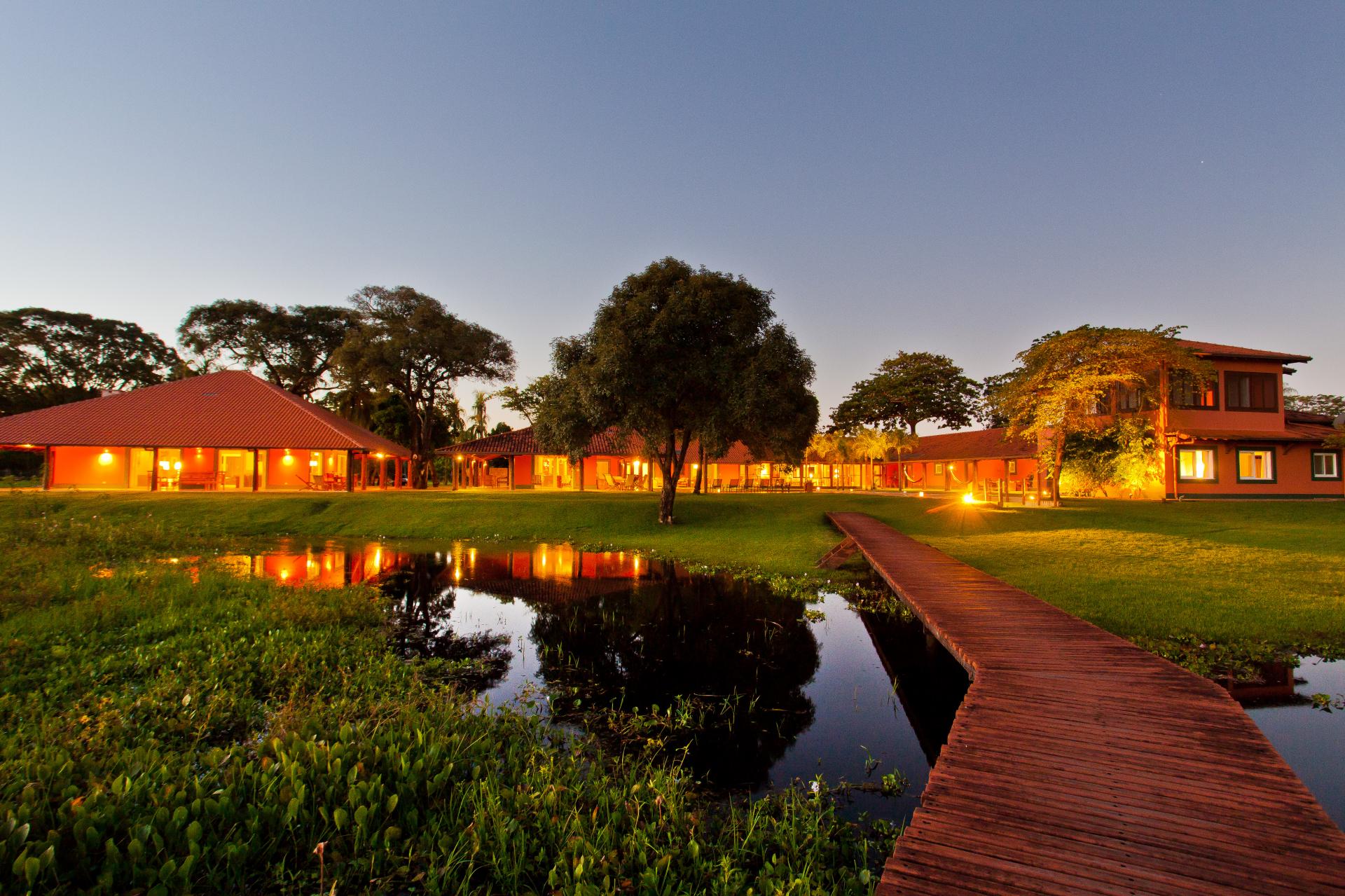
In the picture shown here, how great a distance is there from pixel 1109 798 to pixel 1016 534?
16.7 metres

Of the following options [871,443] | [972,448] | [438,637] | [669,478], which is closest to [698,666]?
[438,637]

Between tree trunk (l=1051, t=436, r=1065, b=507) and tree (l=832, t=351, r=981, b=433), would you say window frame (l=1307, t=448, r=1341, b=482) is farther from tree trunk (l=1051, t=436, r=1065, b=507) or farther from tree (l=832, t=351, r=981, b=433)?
tree (l=832, t=351, r=981, b=433)

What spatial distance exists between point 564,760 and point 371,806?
5.18 feet

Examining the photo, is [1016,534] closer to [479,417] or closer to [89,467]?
[89,467]

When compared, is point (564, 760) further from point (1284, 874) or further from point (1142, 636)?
point (1142, 636)

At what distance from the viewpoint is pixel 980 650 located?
21.4 ft

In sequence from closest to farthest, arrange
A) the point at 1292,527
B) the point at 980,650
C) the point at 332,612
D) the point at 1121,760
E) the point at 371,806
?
the point at 371,806
the point at 1121,760
the point at 980,650
the point at 332,612
the point at 1292,527

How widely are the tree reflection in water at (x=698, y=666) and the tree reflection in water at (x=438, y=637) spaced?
64 cm

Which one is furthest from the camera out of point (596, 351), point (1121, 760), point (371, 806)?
point (596, 351)

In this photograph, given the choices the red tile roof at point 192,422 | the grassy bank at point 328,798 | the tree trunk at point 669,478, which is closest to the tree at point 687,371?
the tree trunk at point 669,478

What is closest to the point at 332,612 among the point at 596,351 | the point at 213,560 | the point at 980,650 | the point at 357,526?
the point at 213,560

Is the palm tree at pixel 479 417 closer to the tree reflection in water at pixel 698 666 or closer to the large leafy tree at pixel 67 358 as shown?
the large leafy tree at pixel 67 358

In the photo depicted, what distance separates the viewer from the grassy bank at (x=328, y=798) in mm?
3180

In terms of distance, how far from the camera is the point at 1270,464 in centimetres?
2969
